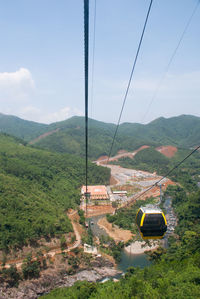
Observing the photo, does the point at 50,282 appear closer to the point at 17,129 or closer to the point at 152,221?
the point at 152,221

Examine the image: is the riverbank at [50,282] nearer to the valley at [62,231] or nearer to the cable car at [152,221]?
the valley at [62,231]

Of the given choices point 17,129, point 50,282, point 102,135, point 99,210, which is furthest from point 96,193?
point 17,129

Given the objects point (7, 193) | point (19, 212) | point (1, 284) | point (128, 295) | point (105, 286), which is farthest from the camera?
point (7, 193)

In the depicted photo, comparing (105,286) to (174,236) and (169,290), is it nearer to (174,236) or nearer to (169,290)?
(169,290)

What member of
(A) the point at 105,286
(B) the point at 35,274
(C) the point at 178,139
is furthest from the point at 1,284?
(C) the point at 178,139

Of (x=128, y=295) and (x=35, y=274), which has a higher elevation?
(x=128, y=295)
